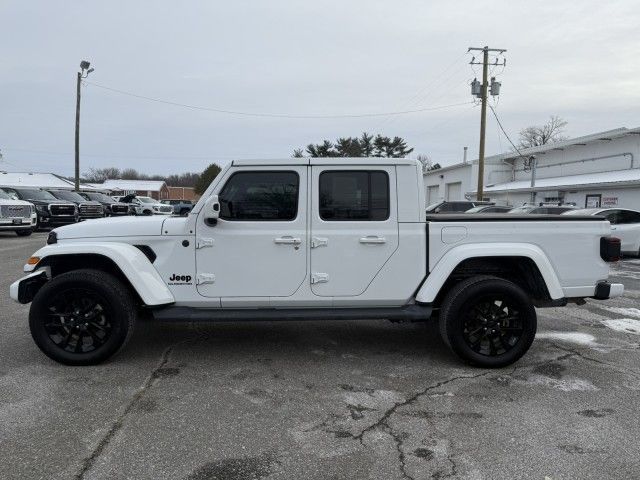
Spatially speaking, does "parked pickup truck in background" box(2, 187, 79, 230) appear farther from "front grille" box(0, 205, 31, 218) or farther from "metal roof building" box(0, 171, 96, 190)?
"metal roof building" box(0, 171, 96, 190)

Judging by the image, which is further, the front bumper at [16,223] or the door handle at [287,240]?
the front bumper at [16,223]

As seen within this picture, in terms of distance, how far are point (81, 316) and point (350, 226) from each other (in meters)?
2.54

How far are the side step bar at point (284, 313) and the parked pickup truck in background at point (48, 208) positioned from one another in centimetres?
1856

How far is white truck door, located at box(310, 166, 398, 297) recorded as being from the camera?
450cm

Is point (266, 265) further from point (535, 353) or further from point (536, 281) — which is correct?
point (535, 353)

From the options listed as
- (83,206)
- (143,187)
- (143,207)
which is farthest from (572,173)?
(143,187)

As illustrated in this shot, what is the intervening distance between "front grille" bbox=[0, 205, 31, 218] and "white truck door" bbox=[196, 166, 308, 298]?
1558cm

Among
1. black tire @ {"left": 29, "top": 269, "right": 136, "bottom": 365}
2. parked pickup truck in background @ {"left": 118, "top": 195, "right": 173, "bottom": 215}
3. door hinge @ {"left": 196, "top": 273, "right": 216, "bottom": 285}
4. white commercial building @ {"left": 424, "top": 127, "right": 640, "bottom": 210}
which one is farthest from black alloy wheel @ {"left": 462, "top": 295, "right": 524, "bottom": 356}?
parked pickup truck in background @ {"left": 118, "top": 195, "right": 173, "bottom": 215}

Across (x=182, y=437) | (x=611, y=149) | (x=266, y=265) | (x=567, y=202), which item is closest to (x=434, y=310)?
(x=266, y=265)

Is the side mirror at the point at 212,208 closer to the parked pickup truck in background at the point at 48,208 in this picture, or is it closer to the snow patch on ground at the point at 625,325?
the snow patch on ground at the point at 625,325

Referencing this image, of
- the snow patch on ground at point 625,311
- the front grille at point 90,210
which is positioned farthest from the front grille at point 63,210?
the snow patch on ground at point 625,311

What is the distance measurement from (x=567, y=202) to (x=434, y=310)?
25.8 m

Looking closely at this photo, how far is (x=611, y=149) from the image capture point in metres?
29.2

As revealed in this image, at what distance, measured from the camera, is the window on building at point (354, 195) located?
4.57 meters
